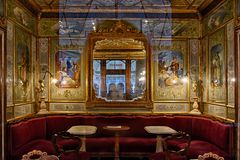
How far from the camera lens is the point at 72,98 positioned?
8227mm

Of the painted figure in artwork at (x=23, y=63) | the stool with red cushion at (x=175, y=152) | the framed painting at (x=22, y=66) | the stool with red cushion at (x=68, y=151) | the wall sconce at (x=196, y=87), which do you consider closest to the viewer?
the stool with red cushion at (x=175, y=152)

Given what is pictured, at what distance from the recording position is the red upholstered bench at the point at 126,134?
19.6 feet

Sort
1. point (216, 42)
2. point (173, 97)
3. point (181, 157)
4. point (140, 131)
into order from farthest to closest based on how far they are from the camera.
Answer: point (173, 97), point (140, 131), point (216, 42), point (181, 157)

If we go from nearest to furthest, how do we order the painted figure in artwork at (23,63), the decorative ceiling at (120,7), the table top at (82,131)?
the table top at (82,131) < the painted figure in artwork at (23,63) < the decorative ceiling at (120,7)

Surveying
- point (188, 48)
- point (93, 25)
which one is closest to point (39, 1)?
point (93, 25)

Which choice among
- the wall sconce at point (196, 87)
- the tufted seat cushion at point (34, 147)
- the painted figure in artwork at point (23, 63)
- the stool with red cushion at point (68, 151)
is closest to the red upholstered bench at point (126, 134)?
the tufted seat cushion at point (34, 147)

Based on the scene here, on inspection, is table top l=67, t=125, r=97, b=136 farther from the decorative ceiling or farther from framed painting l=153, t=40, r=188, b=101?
the decorative ceiling

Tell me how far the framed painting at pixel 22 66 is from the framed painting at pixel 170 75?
3.49 metres

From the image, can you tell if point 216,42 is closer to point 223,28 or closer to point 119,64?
point 223,28

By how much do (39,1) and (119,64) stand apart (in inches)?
108

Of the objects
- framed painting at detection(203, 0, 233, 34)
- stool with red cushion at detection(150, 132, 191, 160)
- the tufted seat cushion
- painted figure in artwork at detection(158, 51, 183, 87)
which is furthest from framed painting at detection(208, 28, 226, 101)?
the tufted seat cushion

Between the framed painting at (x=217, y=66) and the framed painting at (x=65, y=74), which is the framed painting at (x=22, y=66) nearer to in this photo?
the framed painting at (x=65, y=74)

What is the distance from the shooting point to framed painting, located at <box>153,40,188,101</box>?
8234mm

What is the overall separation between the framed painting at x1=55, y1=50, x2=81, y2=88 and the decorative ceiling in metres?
1.21
